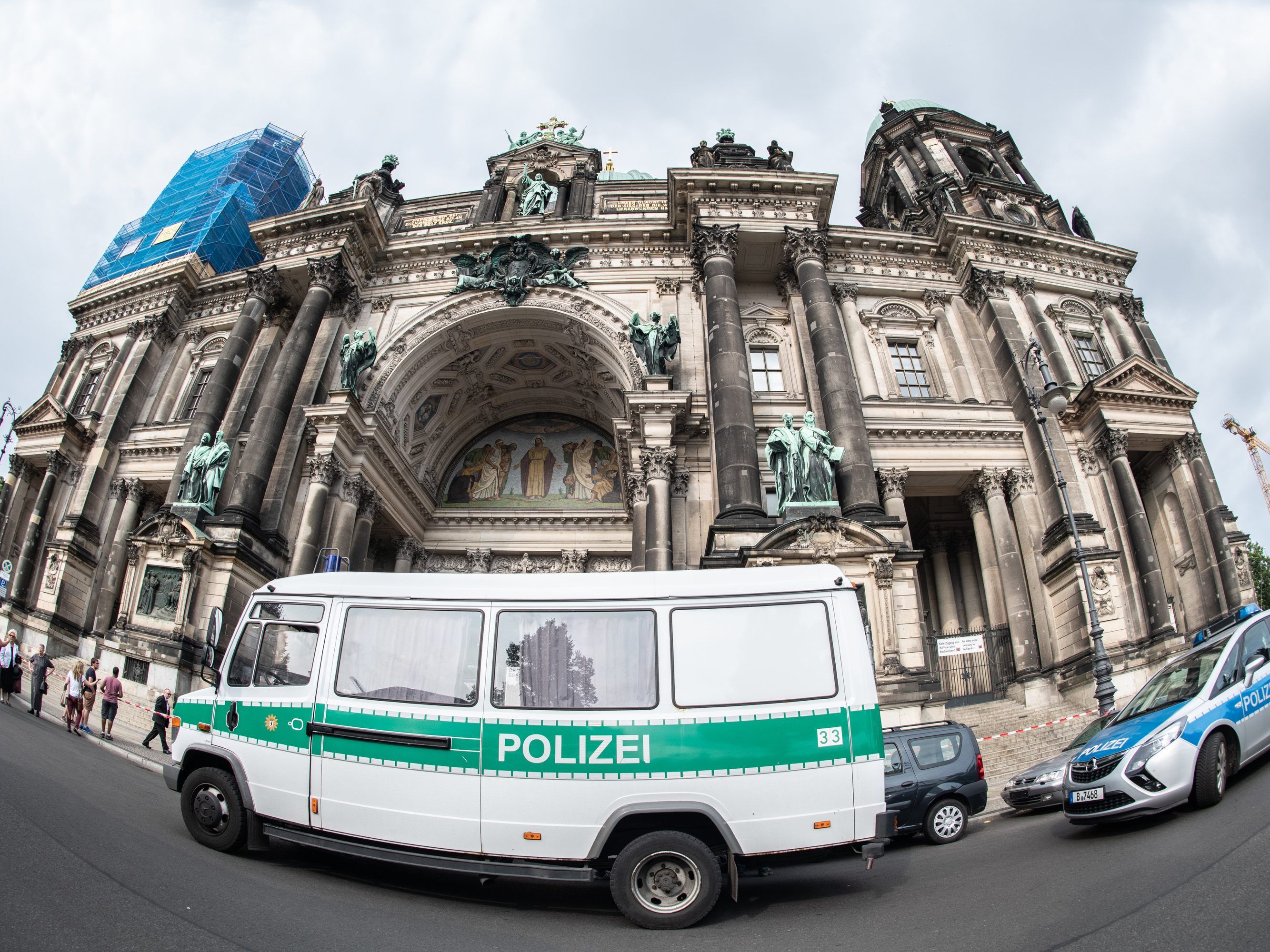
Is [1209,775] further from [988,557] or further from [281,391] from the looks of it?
[281,391]

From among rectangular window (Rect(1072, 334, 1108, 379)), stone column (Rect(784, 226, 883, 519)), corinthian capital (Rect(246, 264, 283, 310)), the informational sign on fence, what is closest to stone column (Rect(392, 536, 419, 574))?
corinthian capital (Rect(246, 264, 283, 310))

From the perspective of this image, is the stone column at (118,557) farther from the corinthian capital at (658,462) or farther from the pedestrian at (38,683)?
the corinthian capital at (658,462)

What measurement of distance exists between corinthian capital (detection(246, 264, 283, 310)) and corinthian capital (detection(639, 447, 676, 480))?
12.7m

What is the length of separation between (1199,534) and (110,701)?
2561 centimetres

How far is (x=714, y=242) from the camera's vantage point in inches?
763

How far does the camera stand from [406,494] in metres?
21.7

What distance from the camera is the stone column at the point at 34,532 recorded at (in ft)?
67.2

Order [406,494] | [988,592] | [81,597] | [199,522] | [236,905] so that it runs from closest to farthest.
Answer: [236,905]
[199,522]
[988,592]
[81,597]
[406,494]

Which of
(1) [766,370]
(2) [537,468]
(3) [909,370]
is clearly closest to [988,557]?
(3) [909,370]

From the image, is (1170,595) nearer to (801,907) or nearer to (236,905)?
(801,907)

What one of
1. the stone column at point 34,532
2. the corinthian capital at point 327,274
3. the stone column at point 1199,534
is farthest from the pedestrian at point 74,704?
the stone column at point 1199,534

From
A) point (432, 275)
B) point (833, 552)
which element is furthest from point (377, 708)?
point (432, 275)

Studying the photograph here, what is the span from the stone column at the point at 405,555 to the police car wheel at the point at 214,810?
1625cm

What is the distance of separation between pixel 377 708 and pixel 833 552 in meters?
10.4
